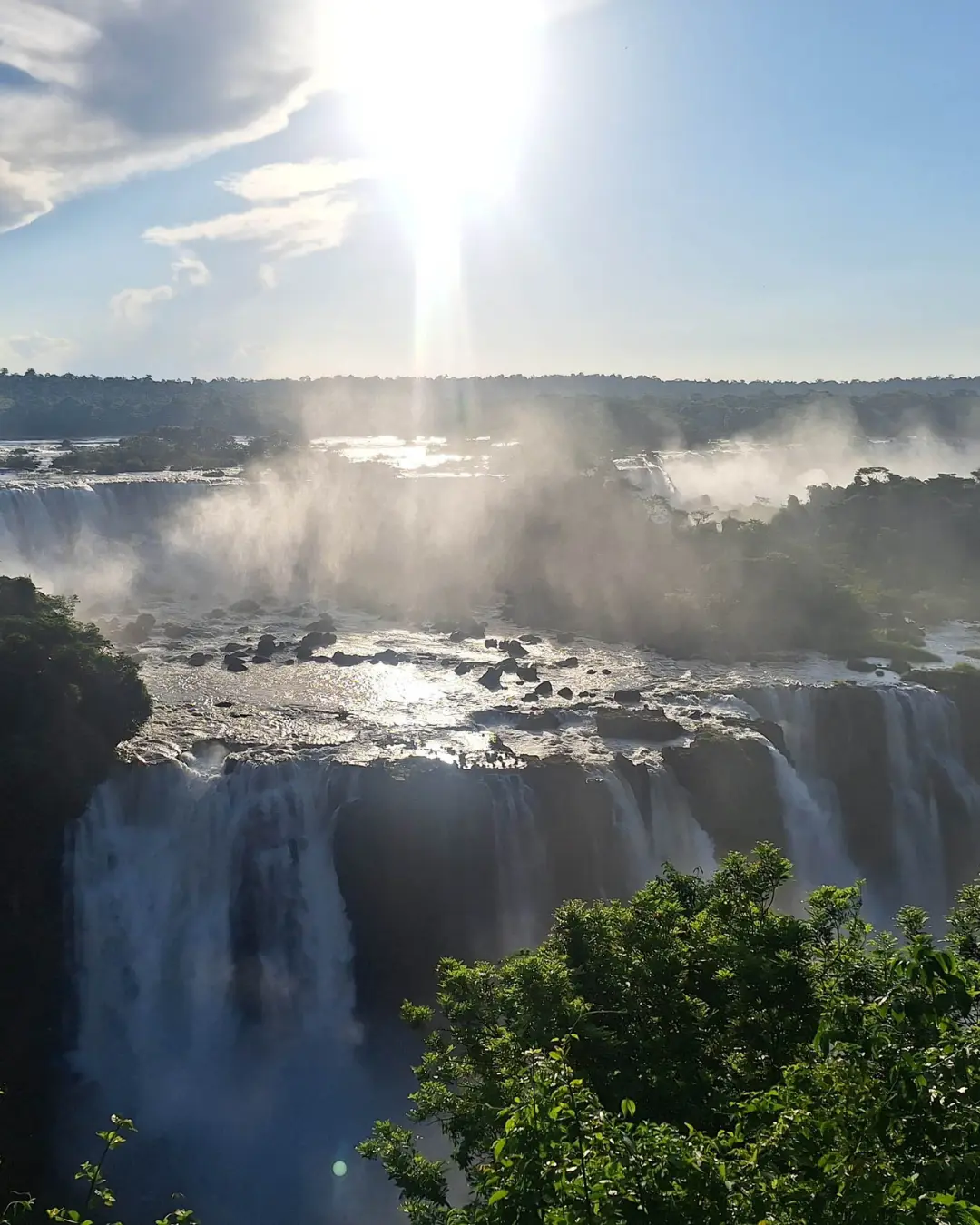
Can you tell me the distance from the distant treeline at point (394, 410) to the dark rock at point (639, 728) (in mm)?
66513

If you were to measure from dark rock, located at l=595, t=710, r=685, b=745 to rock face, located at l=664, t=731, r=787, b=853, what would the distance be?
2.82 feet

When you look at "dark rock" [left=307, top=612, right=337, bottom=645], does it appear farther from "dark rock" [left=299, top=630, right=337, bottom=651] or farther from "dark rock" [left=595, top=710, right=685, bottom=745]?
"dark rock" [left=595, top=710, right=685, bottom=745]

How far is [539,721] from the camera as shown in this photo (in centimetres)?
2853

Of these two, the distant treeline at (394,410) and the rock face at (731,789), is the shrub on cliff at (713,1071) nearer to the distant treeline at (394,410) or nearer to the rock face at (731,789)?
the rock face at (731,789)

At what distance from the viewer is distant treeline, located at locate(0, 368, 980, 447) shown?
96.6 meters

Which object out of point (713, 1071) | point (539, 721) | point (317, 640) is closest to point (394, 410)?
point (317, 640)

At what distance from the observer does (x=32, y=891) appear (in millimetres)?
21688

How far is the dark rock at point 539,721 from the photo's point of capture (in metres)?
28.3

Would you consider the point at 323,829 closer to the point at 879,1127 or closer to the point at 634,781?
the point at 634,781

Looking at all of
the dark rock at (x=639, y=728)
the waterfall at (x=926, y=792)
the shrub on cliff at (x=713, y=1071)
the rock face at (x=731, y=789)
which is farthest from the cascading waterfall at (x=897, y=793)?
the shrub on cliff at (x=713, y=1071)

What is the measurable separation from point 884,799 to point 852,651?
932 centimetres

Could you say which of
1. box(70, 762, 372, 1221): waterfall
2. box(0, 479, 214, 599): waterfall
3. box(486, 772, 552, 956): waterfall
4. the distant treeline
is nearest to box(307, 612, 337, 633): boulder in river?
box(0, 479, 214, 599): waterfall

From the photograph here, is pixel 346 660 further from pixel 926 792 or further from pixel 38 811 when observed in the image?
pixel 926 792

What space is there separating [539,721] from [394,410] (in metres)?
94.0
